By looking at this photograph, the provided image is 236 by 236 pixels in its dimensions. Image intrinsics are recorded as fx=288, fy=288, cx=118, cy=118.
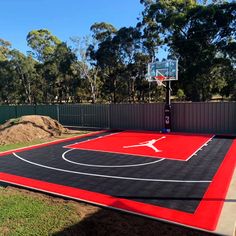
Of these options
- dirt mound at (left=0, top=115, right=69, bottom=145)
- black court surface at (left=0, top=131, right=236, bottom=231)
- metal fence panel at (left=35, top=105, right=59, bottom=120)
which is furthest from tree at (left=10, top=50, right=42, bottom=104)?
black court surface at (left=0, top=131, right=236, bottom=231)

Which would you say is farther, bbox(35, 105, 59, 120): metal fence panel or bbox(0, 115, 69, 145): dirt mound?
bbox(35, 105, 59, 120): metal fence panel

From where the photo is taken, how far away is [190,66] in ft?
85.8

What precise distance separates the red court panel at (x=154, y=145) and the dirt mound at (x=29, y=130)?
137 inches

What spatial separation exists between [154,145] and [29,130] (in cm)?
739

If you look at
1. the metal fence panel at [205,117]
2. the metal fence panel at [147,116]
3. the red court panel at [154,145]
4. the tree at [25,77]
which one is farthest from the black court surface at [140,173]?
the tree at [25,77]

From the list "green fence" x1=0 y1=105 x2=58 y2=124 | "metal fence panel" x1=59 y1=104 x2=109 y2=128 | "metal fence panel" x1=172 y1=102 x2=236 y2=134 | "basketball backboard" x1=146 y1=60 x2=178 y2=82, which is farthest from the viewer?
"green fence" x1=0 y1=105 x2=58 y2=124

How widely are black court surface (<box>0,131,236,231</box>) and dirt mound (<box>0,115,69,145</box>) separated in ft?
7.65

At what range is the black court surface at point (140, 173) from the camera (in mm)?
5863

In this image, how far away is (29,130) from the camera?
1609 cm

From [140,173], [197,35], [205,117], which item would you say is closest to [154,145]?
[140,173]

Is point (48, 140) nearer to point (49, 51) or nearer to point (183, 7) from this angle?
point (183, 7)

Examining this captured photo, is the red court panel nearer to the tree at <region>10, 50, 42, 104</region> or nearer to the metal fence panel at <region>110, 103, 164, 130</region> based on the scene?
the metal fence panel at <region>110, 103, 164, 130</region>

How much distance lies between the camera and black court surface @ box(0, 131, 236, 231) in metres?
5.86

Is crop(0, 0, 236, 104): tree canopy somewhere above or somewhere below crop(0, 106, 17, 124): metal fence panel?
above
